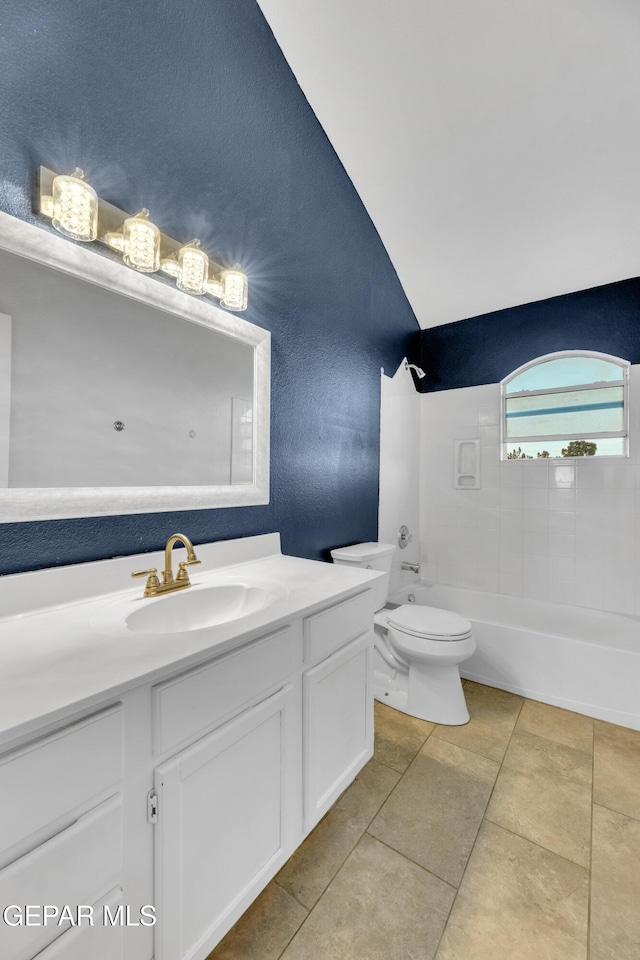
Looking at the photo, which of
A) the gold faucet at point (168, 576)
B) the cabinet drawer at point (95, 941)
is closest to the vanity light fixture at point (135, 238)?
the gold faucet at point (168, 576)

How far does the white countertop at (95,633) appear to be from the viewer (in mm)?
645

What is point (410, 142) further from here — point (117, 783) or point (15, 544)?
point (117, 783)

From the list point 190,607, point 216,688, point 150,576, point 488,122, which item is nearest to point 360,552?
point 190,607

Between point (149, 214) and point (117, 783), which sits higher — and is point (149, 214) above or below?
above

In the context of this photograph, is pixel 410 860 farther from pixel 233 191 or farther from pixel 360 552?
pixel 233 191

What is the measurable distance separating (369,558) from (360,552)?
0.18 feet

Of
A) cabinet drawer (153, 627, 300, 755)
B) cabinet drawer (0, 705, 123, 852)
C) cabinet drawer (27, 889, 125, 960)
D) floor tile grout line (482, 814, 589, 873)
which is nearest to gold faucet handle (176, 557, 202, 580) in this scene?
cabinet drawer (153, 627, 300, 755)

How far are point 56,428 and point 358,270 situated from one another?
1.94 m

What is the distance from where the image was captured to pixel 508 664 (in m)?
2.34

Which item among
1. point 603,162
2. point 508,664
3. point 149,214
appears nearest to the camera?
point 149,214

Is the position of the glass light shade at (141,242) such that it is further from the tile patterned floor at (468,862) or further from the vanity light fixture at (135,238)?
the tile patterned floor at (468,862)

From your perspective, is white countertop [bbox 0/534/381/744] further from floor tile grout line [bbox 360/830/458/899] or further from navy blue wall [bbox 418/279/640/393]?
navy blue wall [bbox 418/279/640/393]

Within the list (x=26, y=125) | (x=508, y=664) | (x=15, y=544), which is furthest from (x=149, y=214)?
(x=508, y=664)

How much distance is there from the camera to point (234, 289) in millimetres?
1582
